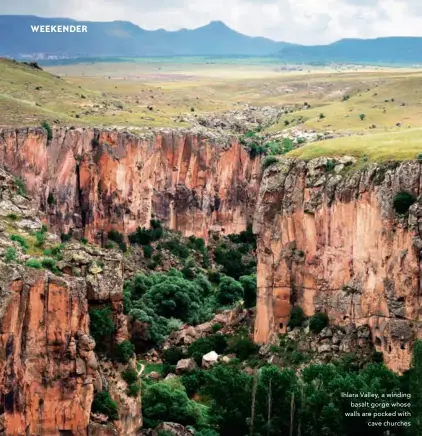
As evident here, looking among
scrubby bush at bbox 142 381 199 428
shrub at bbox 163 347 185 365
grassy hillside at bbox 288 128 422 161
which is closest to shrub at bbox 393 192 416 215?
grassy hillside at bbox 288 128 422 161

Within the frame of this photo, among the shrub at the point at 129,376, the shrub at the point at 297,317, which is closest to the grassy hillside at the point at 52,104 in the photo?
the shrub at the point at 297,317

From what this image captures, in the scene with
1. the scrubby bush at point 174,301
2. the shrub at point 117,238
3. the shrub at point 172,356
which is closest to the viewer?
the shrub at point 172,356

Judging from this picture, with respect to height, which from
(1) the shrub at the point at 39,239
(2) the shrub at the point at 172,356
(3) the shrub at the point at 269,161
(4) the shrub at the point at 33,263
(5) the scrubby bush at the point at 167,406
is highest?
(3) the shrub at the point at 269,161

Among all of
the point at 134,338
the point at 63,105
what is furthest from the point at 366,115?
the point at 134,338

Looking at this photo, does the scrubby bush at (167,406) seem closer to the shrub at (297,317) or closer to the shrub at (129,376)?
the shrub at (129,376)

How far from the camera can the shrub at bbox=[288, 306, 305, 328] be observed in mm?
80812

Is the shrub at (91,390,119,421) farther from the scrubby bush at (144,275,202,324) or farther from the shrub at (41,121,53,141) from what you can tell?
the shrub at (41,121,53,141)

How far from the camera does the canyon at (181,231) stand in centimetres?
4594

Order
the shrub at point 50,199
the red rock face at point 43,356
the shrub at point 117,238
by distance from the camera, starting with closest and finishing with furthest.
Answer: the red rock face at point 43,356
the shrub at point 50,199
the shrub at point 117,238

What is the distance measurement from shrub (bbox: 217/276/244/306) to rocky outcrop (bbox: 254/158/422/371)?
22.3 meters

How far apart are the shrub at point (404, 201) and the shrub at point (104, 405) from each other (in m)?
31.6

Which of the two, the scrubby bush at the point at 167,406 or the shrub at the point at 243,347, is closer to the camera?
the scrubby bush at the point at 167,406

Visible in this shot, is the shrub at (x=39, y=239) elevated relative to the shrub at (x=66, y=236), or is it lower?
elevated

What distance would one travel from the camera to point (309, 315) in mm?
81062
